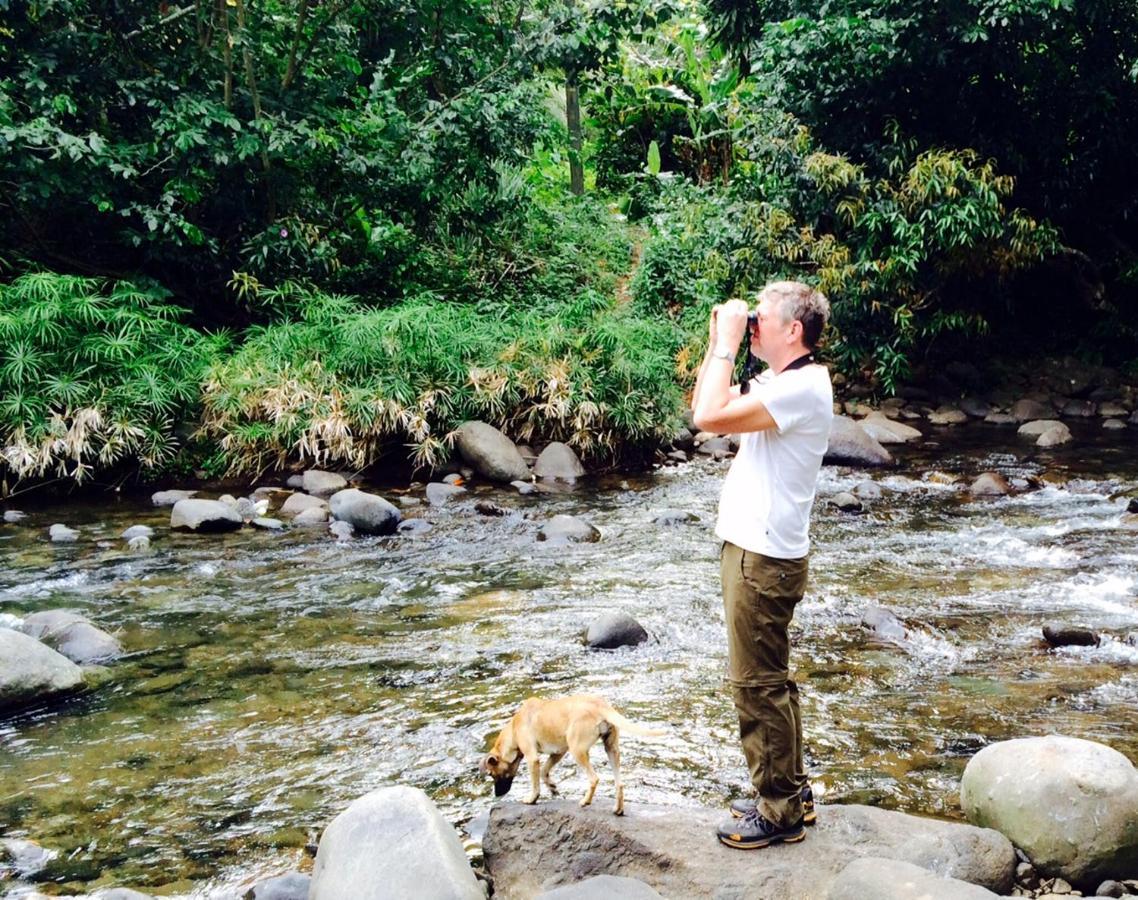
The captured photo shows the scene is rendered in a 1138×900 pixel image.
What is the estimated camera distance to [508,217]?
1589 centimetres

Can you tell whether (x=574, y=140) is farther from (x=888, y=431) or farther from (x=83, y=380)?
(x=83, y=380)

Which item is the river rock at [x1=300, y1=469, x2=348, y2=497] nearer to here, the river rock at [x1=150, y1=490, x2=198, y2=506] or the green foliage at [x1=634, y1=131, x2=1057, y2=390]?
the river rock at [x1=150, y1=490, x2=198, y2=506]

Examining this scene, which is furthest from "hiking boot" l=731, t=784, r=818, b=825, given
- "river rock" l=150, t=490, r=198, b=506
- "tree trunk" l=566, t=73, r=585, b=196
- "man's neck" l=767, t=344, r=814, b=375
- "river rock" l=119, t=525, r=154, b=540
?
"tree trunk" l=566, t=73, r=585, b=196

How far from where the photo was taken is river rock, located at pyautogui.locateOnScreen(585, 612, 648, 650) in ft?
20.9

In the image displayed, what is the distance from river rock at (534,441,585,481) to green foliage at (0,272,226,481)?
3.81 m

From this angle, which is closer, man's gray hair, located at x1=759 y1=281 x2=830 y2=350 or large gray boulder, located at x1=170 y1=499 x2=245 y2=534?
man's gray hair, located at x1=759 y1=281 x2=830 y2=350

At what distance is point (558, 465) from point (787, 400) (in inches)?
327

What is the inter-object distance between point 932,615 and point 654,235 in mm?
A: 12567

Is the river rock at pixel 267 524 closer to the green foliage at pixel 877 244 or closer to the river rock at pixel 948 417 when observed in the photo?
the green foliage at pixel 877 244

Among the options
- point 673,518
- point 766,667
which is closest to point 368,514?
point 673,518

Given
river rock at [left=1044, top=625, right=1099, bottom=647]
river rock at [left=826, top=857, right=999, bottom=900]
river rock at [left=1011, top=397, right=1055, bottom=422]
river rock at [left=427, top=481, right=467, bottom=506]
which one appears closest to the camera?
river rock at [left=826, top=857, right=999, bottom=900]

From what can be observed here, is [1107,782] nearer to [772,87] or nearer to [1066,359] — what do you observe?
[772,87]

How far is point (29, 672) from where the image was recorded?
5.57 m

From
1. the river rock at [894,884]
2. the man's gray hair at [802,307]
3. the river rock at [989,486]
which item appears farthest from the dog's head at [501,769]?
the river rock at [989,486]
